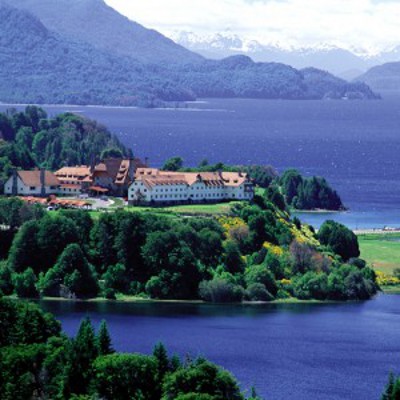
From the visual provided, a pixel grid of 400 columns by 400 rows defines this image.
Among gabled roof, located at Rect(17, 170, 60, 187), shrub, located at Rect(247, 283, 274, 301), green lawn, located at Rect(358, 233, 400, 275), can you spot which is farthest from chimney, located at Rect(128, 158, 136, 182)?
shrub, located at Rect(247, 283, 274, 301)

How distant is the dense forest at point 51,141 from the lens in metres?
144

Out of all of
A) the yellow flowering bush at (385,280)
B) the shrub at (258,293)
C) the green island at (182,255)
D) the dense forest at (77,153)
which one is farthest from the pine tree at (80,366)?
the dense forest at (77,153)

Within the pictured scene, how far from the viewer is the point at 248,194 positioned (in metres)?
121

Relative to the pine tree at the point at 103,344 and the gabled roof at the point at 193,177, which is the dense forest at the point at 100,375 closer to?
the pine tree at the point at 103,344

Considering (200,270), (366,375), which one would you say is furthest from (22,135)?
(366,375)

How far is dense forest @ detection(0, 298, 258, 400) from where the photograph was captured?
63.2m

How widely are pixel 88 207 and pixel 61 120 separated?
235ft

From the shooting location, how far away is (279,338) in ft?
283

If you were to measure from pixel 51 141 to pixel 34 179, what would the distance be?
46.4m

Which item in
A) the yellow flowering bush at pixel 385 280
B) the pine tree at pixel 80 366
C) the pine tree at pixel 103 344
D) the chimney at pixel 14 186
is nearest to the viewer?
the pine tree at pixel 80 366

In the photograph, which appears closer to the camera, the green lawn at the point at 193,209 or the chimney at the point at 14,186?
the green lawn at the point at 193,209

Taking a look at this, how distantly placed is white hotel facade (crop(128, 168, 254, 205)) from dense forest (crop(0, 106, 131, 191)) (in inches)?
813

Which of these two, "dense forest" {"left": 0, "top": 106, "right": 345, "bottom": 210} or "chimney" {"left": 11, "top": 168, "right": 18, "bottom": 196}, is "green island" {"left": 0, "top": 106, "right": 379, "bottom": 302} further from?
"dense forest" {"left": 0, "top": 106, "right": 345, "bottom": 210}

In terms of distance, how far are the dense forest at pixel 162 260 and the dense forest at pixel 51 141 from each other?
1207 inches
